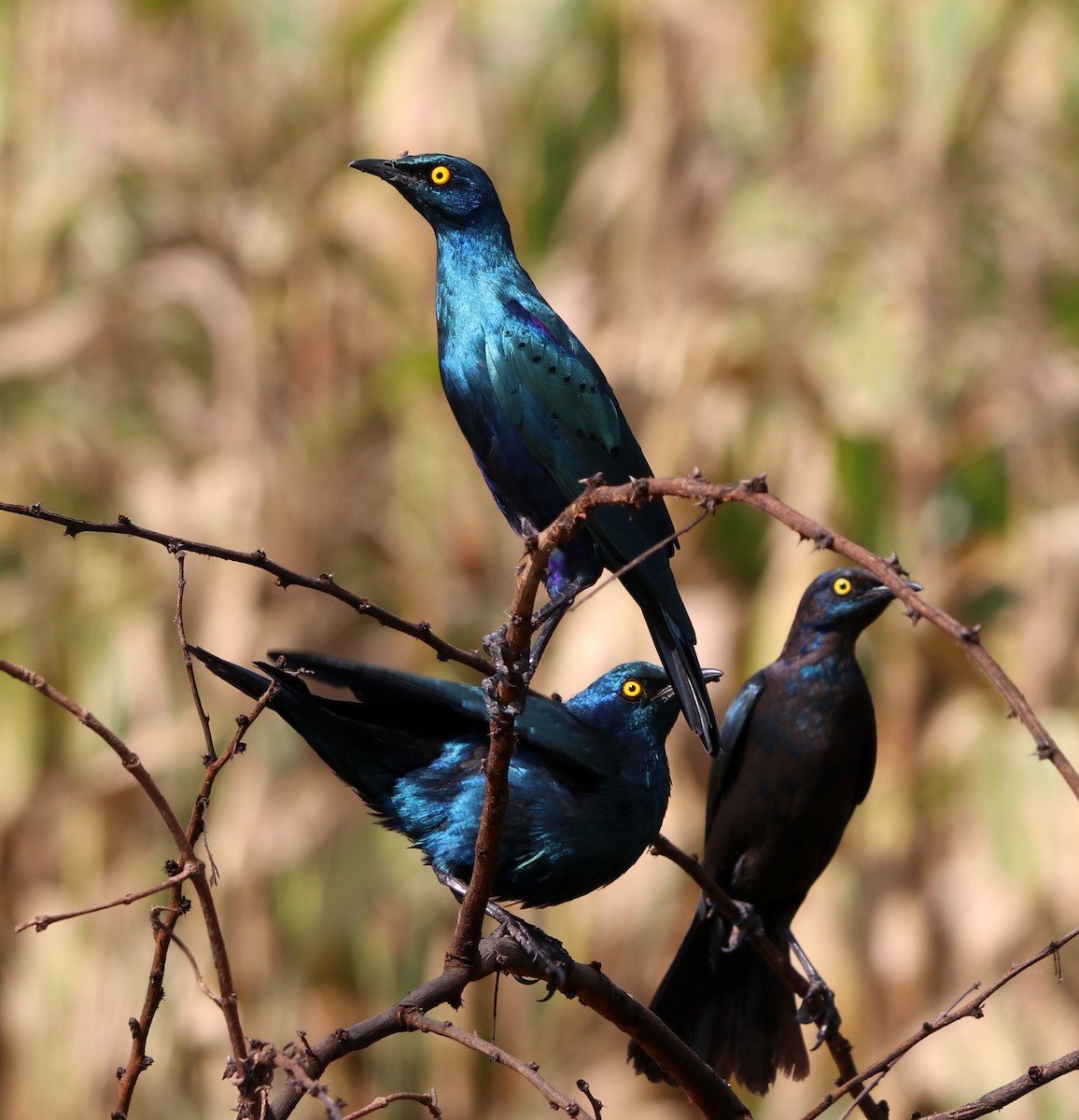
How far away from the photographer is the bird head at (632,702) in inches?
136

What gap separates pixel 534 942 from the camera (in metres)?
2.90

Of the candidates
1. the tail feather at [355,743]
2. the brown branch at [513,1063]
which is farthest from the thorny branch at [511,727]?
the tail feather at [355,743]

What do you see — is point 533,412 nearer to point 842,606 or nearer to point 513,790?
point 513,790

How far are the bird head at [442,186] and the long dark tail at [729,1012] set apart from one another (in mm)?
1931

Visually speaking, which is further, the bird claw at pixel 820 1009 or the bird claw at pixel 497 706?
the bird claw at pixel 820 1009

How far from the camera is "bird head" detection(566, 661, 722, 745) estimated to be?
136 inches

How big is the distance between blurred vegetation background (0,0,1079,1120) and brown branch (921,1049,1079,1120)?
566 centimetres

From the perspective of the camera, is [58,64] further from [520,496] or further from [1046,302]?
[520,496]

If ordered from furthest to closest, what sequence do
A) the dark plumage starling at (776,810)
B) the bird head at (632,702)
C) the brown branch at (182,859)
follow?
the dark plumage starling at (776,810) → the bird head at (632,702) → the brown branch at (182,859)

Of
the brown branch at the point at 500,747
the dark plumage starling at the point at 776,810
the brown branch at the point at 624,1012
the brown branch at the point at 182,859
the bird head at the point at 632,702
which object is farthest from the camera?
the dark plumage starling at the point at 776,810

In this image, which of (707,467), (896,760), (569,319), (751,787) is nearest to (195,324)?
(569,319)

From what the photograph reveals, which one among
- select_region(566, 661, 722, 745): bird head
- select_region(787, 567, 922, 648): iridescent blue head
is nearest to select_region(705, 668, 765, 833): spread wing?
select_region(787, 567, 922, 648): iridescent blue head

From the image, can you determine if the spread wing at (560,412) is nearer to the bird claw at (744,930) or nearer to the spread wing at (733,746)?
the bird claw at (744,930)

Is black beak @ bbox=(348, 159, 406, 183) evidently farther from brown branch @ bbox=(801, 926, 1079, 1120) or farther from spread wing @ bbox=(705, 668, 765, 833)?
brown branch @ bbox=(801, 926, 1079, 1120)
